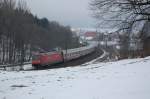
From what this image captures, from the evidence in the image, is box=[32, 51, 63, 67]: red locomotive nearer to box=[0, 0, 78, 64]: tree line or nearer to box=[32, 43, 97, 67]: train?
box=[32, 43, 97, 67]: train

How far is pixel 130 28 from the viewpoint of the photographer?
36.6 feet

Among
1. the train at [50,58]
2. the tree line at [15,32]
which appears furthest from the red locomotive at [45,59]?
the tree line at [15,32]

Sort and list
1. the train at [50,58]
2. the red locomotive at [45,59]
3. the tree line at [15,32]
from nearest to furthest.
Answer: the red locomotive at [45,59] < the train at [50,58] < the tree line at [15,32]

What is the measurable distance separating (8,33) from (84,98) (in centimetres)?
5993

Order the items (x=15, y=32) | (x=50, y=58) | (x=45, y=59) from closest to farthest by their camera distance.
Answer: (x=45, y=59)
(x=50, y=58)
(x=15, y=32)

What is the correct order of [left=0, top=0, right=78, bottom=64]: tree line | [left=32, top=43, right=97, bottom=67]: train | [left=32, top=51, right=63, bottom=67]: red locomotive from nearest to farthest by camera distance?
[left=32, top=51, right=63, bottom=67]: red locomotive
[left=32, top=43, right=97, bottom=67]: train
[left=0, top=0, right=78, bottom=64]: tree line

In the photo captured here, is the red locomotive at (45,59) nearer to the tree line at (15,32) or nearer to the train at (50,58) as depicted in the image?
the train at (50,58)

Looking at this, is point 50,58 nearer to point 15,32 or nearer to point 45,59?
point 45,59

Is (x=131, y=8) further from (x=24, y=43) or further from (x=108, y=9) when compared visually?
(x=24, y=43)

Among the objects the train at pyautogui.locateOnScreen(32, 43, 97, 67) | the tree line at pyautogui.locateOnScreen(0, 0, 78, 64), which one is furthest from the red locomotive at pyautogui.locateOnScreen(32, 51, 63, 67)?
the tree line at pyautogui.locateOnScreen(0, 0, 78, 64)

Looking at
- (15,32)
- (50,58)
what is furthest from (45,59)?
(15,32)

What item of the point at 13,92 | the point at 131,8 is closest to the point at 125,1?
the point at 131,8

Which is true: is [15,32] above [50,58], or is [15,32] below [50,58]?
above

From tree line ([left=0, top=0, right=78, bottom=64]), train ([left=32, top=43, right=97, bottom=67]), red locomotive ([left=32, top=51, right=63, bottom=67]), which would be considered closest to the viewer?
red locomotive ([left=32, top=51, right=63, bottom=67])
